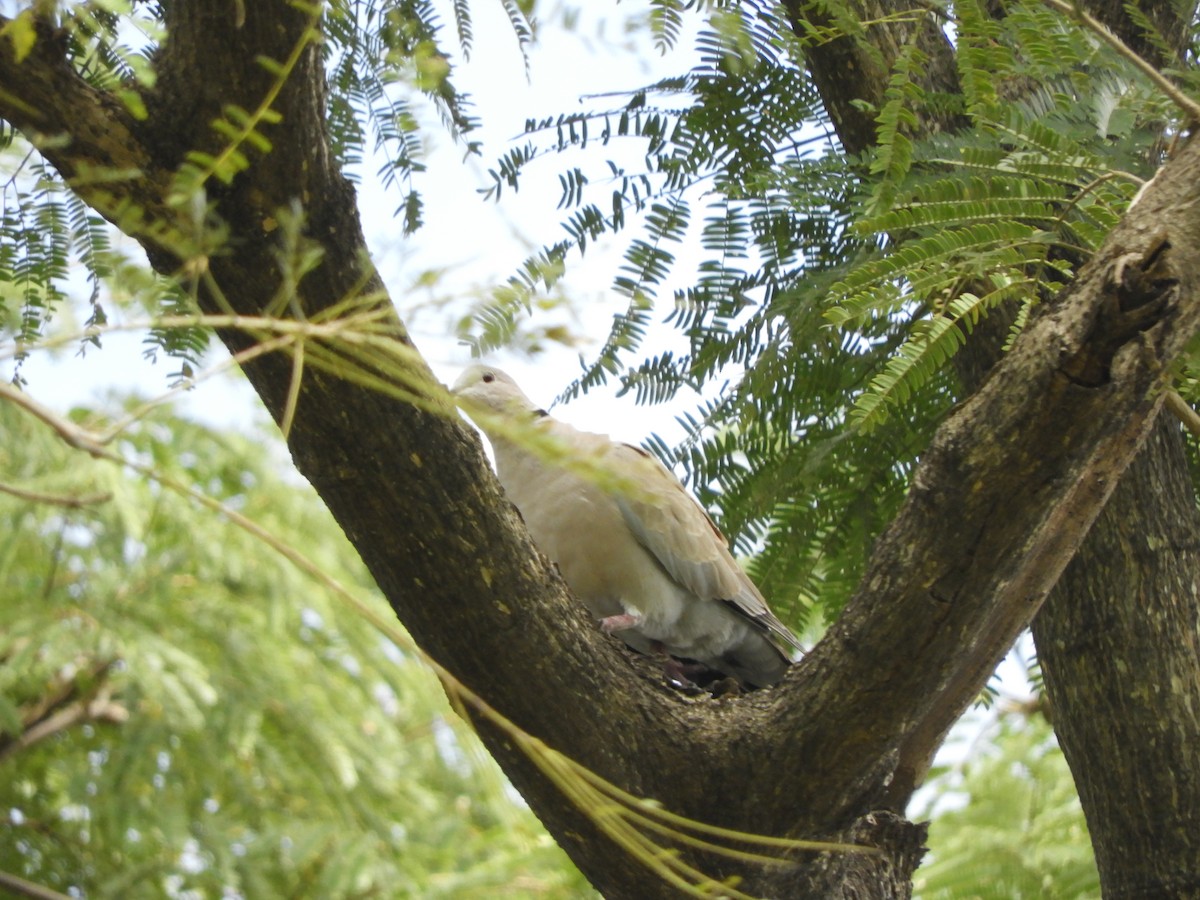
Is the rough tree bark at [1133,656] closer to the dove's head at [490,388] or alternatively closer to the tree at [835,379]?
the tree at [835,379]

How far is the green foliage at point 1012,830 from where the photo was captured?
12.2 feet

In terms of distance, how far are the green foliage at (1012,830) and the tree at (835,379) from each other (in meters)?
0.72

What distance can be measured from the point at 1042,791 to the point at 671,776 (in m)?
2.47

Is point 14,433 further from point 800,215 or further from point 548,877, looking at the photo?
point 800,215

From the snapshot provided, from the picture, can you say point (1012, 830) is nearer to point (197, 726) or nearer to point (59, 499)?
point (197, 726)

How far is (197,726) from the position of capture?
16.4 ft

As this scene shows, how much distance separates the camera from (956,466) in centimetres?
206

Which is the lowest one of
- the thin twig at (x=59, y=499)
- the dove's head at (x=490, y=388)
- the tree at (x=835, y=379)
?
the thin twig at (x=59, y=499)

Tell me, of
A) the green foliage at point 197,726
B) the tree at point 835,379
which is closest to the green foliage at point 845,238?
the tree at point 835,379

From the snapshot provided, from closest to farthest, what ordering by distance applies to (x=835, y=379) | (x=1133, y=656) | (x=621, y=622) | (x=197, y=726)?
Answer: (x=1133, y=656) → (x=835, y=379) → (x=621, y=622) → (x=197, y=726)

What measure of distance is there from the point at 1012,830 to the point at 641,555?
1594 mm

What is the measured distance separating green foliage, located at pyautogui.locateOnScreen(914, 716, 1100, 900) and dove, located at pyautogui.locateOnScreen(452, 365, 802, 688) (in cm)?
84

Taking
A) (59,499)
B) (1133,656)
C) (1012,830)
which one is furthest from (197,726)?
(59,499)

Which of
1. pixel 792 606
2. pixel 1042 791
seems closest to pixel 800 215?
pixel 792 606
